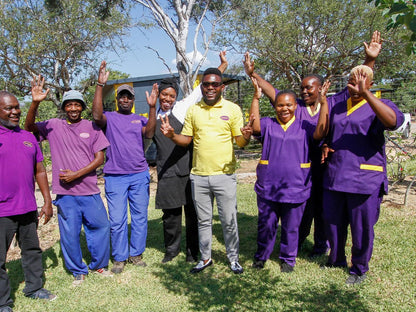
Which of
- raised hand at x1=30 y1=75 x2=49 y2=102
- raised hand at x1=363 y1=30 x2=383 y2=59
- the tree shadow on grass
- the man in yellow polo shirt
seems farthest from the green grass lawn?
raised hand at x1=363 y1=30 x2=383 y2=59

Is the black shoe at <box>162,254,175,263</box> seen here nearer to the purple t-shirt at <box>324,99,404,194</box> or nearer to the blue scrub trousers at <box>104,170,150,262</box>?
the blue scrub trousers at <box>104,170,150,262</box>

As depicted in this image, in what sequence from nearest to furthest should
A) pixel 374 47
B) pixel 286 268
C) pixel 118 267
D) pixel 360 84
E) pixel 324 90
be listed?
pixel 360 84
pixel 374 47
pixel 324 90
pixel 286 268
pixel 118 267

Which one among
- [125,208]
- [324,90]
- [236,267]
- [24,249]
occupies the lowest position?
[236,267]

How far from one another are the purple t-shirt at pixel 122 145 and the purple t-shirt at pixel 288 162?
4.99 feet

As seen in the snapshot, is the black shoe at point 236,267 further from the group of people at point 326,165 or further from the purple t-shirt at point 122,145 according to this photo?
the purple t-shirt at point 122,145

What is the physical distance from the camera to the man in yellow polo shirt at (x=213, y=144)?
12.1 ft

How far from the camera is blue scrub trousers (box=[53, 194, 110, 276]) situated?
3762 mm

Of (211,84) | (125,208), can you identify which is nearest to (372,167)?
(211,84)

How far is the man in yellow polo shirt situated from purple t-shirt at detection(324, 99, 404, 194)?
3.13 feet

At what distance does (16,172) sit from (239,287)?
8.17 ft

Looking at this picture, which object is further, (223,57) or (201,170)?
(223,57)

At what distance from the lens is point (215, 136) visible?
3.71 metres

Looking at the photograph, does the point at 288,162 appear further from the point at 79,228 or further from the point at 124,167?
the point at 79,228

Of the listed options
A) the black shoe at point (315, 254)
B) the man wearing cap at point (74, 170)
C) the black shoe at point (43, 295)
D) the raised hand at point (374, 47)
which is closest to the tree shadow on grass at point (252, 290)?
the black shoe at point (315, 254)
